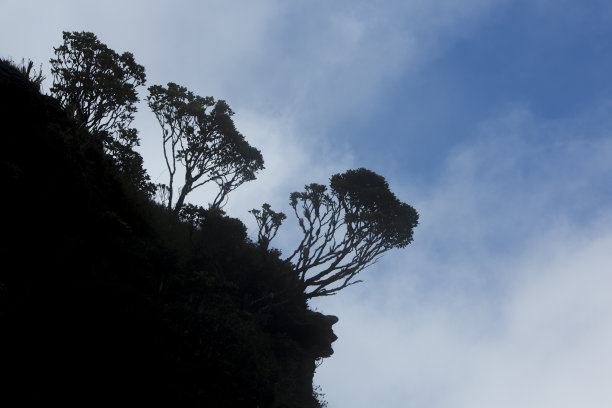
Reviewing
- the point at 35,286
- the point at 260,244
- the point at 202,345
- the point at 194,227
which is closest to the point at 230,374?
the point at 202,345

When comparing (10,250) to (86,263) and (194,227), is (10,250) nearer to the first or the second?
(86,263)

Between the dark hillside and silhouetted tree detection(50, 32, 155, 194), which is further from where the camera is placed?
silhouetted tree detection(50, 32, 155, 194)

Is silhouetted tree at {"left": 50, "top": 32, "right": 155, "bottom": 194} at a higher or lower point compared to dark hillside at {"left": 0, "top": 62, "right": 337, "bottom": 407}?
higher

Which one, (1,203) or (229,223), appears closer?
(1,203)

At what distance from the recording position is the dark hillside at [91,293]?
630 centimetres

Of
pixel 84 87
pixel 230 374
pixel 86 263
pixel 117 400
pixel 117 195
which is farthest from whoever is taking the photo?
pixel 84 87

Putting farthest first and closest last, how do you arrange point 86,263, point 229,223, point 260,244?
point 260,244 → point 229,223 → point 86,263

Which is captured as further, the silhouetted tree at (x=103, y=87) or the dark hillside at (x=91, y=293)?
the silhouetted tree at (x=103, y=87)

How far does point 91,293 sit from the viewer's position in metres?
7.71

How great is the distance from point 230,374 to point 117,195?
585 cm

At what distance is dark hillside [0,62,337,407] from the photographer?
20.7 ft

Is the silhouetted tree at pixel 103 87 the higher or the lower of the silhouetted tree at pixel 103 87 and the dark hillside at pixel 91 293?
the higher

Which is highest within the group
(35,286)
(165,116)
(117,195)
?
(165,116)

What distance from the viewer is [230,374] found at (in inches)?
376
